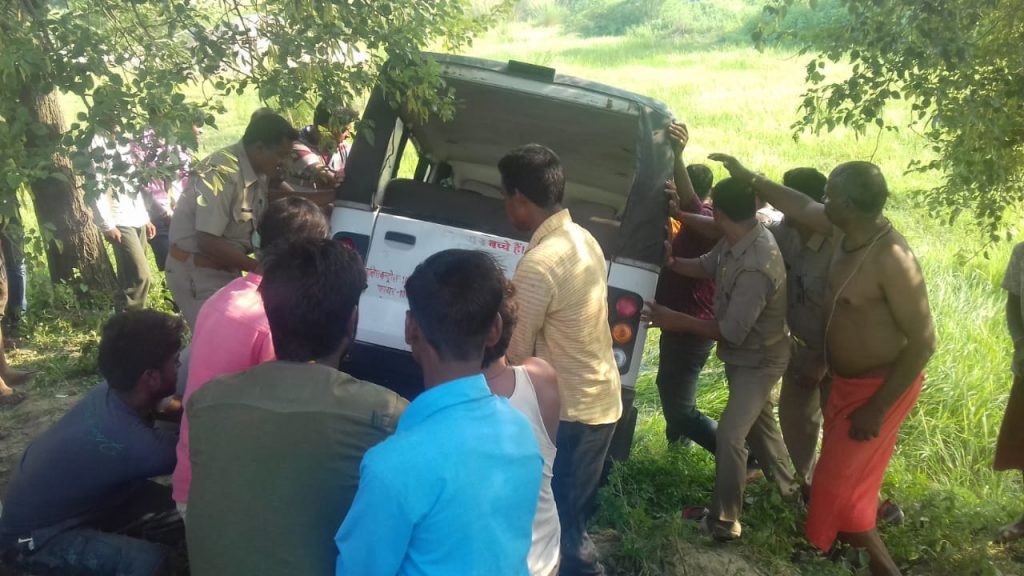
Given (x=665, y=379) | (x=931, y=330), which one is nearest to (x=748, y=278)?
(x=931, y=330)

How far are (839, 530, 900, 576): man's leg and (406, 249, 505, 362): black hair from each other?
91.6 inches

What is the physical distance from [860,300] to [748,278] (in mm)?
430

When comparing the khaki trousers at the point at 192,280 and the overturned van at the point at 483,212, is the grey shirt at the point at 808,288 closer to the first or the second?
the overturned van at the point at 483,212

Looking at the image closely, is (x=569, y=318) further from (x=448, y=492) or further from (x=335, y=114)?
(x=335, y=114)

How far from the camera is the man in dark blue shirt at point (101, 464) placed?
8.66 feet

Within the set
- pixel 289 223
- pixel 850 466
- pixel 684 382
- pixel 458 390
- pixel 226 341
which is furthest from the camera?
pixel 684 382

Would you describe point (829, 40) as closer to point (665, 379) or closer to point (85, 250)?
point (665, 379)

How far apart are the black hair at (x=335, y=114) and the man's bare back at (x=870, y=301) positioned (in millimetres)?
2198

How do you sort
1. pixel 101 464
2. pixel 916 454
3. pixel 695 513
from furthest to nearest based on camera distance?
pixel 916 454, pixel 695 513, pixel 101 464

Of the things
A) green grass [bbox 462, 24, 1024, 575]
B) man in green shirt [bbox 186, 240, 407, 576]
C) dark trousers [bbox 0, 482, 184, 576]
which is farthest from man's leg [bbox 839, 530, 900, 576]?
dark trousers [bbox 0, 482, 184, 576]

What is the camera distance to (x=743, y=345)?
12.1 feet

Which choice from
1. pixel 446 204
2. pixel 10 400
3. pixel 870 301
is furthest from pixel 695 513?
pixel 10 400

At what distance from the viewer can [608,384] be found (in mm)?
3012

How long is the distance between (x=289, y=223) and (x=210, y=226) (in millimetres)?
1438
